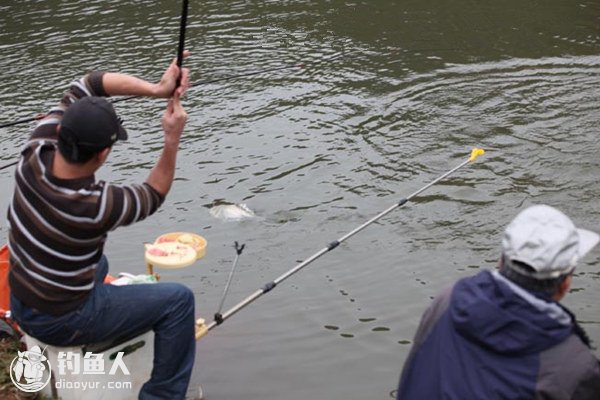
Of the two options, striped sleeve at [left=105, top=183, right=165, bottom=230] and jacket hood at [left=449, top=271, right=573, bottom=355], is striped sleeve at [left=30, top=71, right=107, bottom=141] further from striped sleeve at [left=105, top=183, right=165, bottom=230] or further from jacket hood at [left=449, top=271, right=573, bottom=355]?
jacket hood at [left=449, top=271, right=573, bottom=355]

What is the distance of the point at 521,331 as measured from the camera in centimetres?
226

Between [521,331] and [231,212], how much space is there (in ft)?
17.5

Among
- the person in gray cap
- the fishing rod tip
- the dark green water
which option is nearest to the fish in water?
the dark green water

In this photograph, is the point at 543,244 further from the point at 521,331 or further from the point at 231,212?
the point at 231,212

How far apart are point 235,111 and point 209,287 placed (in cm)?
411

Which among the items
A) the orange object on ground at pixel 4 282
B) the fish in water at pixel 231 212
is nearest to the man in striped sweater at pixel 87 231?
the orange object on ground at pixel 4 282

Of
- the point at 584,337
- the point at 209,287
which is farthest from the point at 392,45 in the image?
the point at 584,337

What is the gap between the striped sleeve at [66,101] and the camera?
144 inches

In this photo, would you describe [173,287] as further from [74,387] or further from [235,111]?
[235,111]

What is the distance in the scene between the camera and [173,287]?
387 cm

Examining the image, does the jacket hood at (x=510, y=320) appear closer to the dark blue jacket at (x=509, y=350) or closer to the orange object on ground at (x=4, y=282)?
the dark blue jacket at (x=509, y=350)

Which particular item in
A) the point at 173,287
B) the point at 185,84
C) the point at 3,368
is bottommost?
the point at 3,368

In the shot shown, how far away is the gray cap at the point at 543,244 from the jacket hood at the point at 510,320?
88 millimetres

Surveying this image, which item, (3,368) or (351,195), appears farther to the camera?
(351,195)
